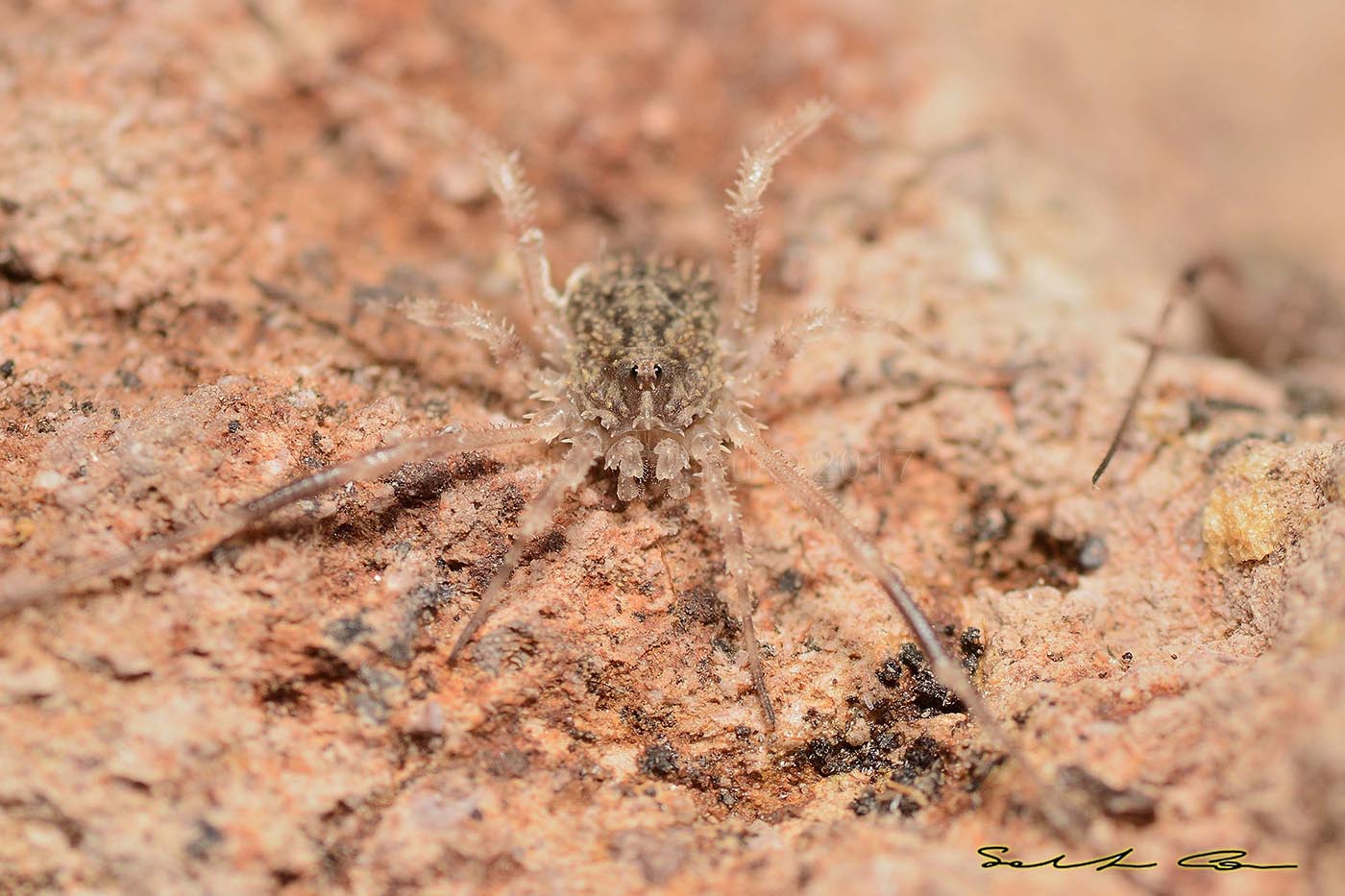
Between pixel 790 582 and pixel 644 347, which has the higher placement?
pixel 644 347

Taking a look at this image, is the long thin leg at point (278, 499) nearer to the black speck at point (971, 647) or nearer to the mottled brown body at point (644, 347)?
the mottled brown body at point (644, 347)

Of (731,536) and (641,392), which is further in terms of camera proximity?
(641,392)

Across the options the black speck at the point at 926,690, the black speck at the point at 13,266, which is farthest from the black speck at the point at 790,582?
the black speck at the point at 13,266

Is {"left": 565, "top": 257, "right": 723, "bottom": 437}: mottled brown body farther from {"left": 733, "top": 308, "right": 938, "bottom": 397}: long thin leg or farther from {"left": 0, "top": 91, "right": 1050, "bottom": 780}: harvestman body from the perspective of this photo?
{"left": 733, "top": 308, "right": 938, "bottom": 397}: long thin leg

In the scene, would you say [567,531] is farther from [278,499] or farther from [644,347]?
[278,499]

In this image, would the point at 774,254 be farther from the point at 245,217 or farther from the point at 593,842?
the point at 593,842

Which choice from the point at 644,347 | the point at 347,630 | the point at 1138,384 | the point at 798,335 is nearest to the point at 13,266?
the point at 347,630
